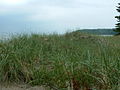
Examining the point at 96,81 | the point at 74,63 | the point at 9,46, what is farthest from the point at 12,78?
the point at 96,81

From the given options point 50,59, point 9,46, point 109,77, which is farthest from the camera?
point 50,59

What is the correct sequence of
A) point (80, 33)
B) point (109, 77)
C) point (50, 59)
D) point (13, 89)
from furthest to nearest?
point (80, 33), point (50, 59), point (13, 89), point (109, 77)

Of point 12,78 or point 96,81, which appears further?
point 12,78

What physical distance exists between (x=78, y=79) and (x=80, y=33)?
26.5ft

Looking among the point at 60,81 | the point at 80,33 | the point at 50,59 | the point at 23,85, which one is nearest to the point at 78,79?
the point at 60,81

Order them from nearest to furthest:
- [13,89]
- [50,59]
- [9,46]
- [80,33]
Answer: [13,89] → [9,46] → [50,59] → [80,33]

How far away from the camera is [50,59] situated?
4797 mm

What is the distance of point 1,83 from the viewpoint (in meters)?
4.09

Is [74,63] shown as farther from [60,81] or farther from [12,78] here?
[12,78]

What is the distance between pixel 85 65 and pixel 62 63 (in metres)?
0.35

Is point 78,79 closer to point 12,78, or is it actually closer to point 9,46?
point 12,78

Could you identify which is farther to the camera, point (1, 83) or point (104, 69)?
point (1, 83)

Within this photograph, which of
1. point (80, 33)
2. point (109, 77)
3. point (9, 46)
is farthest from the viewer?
point (80, 33)

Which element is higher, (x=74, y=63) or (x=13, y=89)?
(x=74, y=63)
